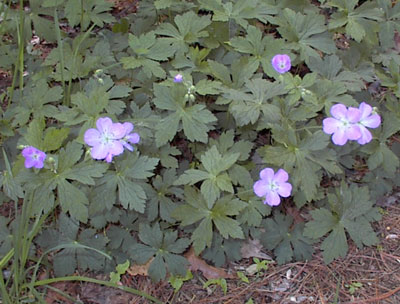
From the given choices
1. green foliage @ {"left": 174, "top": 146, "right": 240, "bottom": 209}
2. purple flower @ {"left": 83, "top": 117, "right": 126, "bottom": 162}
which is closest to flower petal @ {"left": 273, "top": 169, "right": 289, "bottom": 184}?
green foliage @ {"left": 174, "top": 146, "right": 240, "bottom": 209}

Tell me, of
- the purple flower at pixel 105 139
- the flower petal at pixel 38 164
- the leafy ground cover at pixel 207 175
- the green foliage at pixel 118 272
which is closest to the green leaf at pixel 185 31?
the leafy ground cover at pixel 207 175

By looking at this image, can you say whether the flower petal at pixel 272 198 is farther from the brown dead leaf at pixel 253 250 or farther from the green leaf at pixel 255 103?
the brown dead leaf at pixel 253 250

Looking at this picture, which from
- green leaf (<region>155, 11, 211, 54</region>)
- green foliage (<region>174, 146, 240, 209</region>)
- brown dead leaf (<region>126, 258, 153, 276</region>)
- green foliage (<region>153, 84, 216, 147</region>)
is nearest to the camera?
green foliage (<region>174, 146, 240, 209</region>)

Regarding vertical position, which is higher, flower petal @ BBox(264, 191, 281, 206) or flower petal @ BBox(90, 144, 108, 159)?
flower petal @ BBox(90, 144, 108, 159)

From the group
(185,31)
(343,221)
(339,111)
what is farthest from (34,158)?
(343,221)

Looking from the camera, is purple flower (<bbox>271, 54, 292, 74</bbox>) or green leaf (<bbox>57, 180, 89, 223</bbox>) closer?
green leaf (<bbox>57, 180, 89, 223</bbox>)

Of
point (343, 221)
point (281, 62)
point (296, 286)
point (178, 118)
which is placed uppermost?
point (281, 62)

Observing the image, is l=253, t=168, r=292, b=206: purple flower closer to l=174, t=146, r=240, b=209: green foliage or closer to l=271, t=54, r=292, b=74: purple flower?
l=174, t=146, r=240, b=209: green foliage

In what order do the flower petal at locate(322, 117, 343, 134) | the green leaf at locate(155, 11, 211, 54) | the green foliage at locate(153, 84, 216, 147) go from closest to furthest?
the flower petal at locate(322, 117, 343, 134)
the green foliage at locate(153, 84, 216, 147)
the green leaf at locate(155, 11, 211, 54)

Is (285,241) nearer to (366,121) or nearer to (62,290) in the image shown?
(366,121)
